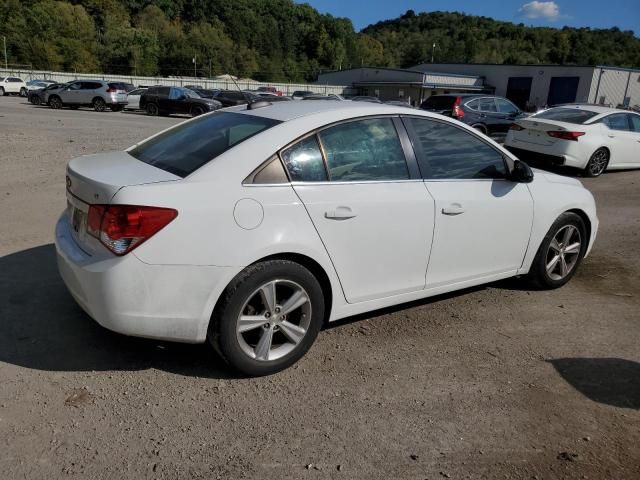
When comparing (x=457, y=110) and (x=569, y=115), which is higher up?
(x=569, y=115)

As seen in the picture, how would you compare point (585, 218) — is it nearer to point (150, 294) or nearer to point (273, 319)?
point (273, 319)

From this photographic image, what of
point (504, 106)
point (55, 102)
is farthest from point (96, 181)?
point (55, 102)

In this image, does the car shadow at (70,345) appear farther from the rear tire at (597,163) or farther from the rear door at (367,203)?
the rear tire at (597,163)

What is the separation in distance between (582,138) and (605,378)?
8.74 meters

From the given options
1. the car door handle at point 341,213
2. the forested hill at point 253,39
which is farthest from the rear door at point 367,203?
the forested hill at point 253,39

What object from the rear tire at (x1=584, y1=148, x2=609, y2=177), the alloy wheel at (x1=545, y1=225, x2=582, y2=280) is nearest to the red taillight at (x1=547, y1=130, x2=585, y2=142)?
the rear tire at (x1=584, y1=148, x2=609, y2=177)

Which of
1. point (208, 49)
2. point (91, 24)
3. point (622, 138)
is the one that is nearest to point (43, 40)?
point (91, 24)

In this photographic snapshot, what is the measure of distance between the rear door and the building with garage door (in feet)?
154

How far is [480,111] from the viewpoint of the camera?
15.9m

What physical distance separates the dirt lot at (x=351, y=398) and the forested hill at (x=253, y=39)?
101 m

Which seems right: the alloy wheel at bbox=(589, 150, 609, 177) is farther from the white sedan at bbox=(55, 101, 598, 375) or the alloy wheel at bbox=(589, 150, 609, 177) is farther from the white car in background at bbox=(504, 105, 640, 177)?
the white sedan at bbox=(55, 101, 598, 375)

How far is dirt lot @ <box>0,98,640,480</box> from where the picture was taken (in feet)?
8.82

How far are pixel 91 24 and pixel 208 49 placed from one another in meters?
23.3

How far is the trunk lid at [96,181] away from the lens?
3076 millimetres
